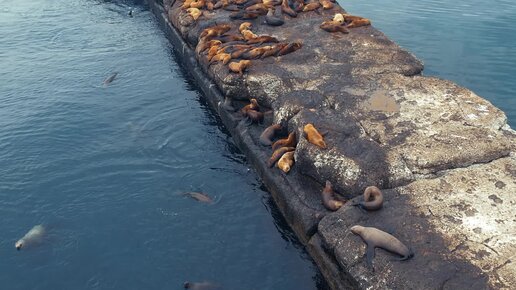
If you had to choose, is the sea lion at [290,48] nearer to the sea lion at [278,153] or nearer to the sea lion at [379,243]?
the sea lion at [278,153]

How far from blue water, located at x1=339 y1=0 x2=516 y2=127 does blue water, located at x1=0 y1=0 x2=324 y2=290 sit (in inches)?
496

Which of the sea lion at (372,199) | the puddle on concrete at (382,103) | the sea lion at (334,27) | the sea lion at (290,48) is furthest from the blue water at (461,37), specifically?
the sea lion at (372,199)

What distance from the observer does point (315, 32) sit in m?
20.7

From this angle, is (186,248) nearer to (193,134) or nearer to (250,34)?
(193,134)

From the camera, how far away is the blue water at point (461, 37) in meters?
22.7

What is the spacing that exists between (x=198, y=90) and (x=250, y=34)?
383 cm

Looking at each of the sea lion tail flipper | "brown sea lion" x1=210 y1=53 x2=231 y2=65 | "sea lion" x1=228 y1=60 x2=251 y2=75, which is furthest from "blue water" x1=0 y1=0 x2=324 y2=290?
"sea lion" x1=228 y1=60 x2=251 y2=75

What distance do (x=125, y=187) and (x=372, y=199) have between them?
8.04 m

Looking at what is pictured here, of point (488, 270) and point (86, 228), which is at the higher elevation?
point (488, 270)

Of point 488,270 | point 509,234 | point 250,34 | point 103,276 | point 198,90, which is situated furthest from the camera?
point 198,90

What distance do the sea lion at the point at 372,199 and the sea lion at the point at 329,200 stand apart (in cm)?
63

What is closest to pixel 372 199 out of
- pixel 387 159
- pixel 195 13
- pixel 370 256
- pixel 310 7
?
pixel 387 159

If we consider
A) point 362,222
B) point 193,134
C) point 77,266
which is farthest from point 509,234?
point 193,134

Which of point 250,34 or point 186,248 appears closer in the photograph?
point 186,248
